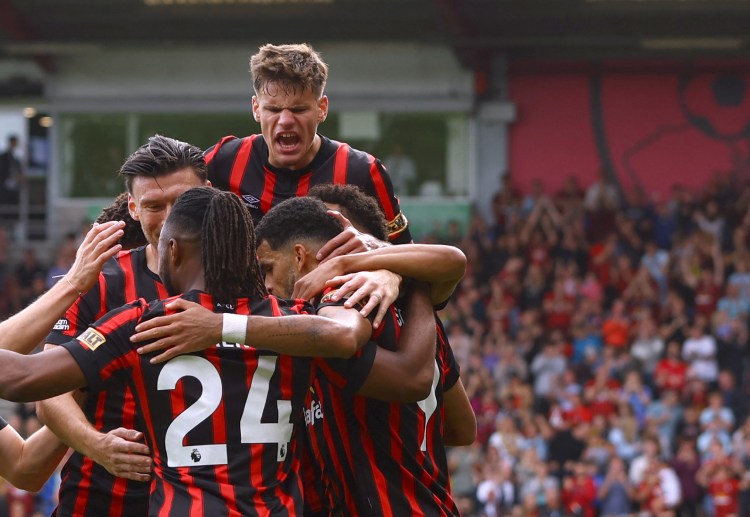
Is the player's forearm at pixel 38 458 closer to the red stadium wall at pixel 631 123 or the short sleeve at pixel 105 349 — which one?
the short sleeve at pixel 105 349

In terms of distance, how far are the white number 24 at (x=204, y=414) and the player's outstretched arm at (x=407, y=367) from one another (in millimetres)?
452

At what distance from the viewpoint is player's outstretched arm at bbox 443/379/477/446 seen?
16.2ft

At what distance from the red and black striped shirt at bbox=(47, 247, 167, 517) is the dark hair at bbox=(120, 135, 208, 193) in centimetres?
31

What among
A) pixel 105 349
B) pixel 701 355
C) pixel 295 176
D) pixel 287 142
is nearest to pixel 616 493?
pixel 701 355

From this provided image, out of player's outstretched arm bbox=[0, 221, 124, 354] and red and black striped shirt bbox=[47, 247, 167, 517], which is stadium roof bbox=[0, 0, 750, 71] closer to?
red and black striped shirt bbox=[47, 247, 167, 517]

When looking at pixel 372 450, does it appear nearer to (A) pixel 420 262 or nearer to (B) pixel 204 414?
(A) pixel 420 262

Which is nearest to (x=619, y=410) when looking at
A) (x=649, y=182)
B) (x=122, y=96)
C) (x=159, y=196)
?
(x=649, y=182)

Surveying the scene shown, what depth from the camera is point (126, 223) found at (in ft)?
16.6

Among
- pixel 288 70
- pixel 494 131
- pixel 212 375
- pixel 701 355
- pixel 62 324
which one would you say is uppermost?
pixel 494 131

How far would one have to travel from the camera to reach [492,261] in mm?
20219

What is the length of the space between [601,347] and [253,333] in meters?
14.9

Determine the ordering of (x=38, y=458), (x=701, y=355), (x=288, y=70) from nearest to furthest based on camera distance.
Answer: (x=38, y=458)
(x=288, y=70)
(x=701, y=355)

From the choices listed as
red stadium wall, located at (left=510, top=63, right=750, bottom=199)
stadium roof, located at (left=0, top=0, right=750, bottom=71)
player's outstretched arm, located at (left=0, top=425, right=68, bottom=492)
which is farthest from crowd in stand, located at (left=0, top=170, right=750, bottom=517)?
player's outstretched arm, located at (left=0, top=425, right=68, bottom=492)

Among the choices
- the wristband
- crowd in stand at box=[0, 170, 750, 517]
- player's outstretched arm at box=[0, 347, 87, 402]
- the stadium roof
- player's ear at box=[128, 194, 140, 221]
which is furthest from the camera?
the stadium roof
